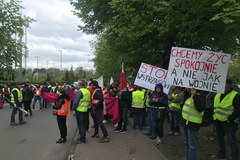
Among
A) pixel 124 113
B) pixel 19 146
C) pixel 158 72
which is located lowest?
pixel 19 146

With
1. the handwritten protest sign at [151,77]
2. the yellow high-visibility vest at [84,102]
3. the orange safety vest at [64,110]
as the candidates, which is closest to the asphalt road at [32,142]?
the orange safety vest at [64,110]

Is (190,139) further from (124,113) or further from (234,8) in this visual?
(124,113)

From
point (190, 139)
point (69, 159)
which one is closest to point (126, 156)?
point (69, 159)

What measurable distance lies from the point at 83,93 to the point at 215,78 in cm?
429

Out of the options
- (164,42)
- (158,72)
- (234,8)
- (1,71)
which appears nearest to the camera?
(234,8)

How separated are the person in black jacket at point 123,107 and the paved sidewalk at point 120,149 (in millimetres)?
1035

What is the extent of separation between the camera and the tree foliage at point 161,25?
31.8 feet

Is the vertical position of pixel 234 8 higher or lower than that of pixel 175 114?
higher

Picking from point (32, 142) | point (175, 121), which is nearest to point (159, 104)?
point (175, 121)

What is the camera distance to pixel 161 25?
43.6ft

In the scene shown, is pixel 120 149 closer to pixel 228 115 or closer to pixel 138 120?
pixel 228 115

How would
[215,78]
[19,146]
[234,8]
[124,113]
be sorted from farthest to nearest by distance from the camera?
[124,113]
[19,146]
[215,78]
[234,8]

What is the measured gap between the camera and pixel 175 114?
11.2 meters

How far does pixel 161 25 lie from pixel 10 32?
25.8 m
